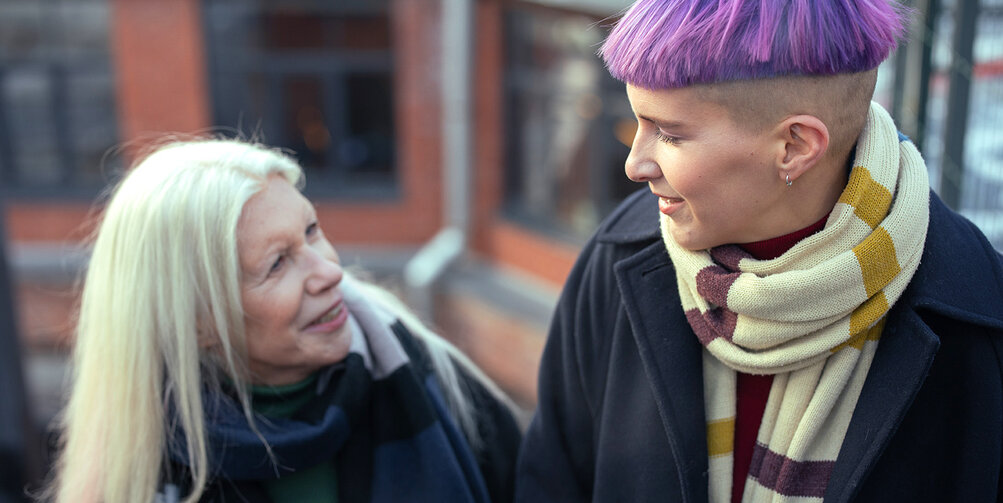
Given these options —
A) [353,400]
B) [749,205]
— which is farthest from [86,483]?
[749,205]

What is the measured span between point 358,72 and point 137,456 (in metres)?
6.38

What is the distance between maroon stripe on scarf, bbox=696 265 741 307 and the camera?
4.11 feet

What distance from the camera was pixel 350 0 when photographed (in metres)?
7.46

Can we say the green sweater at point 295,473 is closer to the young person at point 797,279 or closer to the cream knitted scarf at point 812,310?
the young person at point 797,279

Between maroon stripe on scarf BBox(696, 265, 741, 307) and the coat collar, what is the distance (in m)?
0.13

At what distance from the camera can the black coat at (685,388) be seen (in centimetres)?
123

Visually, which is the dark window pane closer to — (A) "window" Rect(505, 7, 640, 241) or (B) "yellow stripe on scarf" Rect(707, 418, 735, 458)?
(A) "window" Rect(505, 7, 640, 241)

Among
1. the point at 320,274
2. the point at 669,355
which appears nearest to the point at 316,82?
the point at 320,274

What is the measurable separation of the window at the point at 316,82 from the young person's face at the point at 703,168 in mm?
6597

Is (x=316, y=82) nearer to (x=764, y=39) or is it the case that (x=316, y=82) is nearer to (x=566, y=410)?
(x=566, y=410)

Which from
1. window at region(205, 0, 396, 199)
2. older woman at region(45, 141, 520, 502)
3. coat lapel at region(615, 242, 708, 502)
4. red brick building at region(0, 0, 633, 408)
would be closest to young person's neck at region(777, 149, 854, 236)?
coat lapel at region(615, 242, 708, 502)

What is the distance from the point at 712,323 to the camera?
1.31 m

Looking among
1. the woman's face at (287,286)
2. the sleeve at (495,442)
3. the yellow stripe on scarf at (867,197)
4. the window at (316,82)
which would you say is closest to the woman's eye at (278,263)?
the woman's face at (287,286)

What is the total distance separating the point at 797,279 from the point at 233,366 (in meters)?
1.14
